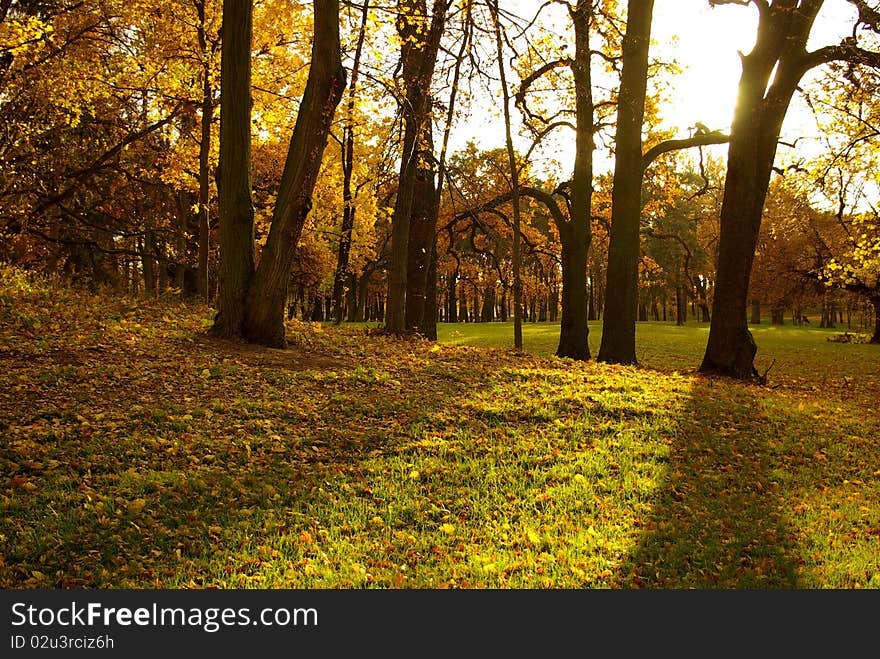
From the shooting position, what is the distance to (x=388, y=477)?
5504 millimetres

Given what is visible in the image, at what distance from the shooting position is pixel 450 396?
333 inches

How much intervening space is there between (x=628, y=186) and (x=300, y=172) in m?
7.63

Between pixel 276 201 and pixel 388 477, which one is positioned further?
pixel 276 201

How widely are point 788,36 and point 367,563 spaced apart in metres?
13.9

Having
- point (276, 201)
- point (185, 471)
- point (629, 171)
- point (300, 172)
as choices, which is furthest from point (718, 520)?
point (629, 171)

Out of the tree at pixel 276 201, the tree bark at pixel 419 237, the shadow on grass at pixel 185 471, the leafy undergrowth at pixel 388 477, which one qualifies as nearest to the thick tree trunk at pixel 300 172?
the tree at pixel 276 201

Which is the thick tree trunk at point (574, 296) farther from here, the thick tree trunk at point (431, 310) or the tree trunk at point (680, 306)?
the tree trunk at point (680, 306)

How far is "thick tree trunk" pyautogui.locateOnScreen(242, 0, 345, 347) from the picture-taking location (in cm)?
938

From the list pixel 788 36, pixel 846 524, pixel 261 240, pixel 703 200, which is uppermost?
pixel 703 200

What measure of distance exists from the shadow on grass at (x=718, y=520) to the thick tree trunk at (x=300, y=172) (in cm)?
639

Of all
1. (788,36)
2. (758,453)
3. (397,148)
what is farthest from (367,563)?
(788,36)

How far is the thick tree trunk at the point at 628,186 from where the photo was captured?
13375mm

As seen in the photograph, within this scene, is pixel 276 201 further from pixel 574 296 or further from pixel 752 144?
pixel 752 144

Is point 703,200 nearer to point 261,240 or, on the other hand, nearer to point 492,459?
point 261,240
